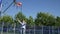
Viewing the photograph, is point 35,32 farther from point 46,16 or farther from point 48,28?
point 46,16

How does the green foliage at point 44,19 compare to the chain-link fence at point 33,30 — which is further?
the green foliage at point 44,19

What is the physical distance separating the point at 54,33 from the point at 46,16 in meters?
25.7

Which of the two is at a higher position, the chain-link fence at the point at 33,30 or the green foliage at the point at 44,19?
the green foliage at the point at 44,19

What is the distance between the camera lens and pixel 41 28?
22516mm

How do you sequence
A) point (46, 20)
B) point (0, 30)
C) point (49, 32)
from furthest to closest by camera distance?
point (46, 20) < point (0, 30) < point (49, 32)

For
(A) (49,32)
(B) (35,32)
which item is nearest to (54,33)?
(A) (49,32)

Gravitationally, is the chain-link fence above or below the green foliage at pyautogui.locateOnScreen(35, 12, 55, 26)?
below

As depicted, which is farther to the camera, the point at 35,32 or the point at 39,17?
the point at 39,17

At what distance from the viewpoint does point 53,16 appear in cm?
4872

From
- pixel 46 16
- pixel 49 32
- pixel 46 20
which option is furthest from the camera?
pixel 46 16

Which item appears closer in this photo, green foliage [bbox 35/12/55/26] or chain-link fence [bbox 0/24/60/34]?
chain-link fence [bbox 0/24/60/34]

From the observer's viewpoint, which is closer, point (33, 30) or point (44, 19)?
point (33, 30)

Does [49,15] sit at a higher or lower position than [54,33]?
higher

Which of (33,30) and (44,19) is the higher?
(44,19)
